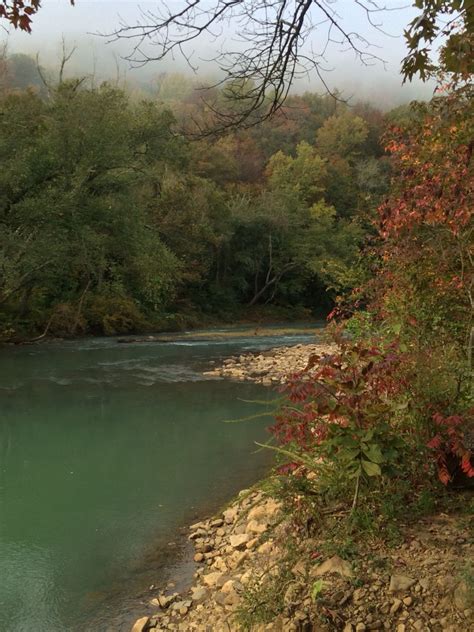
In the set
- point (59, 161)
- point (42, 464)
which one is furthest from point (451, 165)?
point (59, 161)

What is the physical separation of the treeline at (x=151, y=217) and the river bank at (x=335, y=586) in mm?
2424

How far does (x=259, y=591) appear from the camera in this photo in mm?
3193

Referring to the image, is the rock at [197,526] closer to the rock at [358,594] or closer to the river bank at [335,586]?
the river bank at [335,586]

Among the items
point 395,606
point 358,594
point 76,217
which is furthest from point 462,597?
point 76,217

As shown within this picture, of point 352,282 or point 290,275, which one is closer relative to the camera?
point 352,282

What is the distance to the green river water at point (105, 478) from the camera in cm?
421

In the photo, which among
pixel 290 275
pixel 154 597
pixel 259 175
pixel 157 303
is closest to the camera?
pixel 154 597

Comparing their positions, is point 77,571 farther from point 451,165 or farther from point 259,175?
point 259,175

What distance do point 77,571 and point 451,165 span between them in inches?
173

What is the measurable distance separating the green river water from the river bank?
497 mm

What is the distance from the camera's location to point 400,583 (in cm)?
284

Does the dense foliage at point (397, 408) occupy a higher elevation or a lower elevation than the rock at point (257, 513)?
higher

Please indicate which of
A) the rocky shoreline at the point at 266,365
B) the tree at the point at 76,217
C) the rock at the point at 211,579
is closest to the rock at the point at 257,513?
the rock at the point at 211,579

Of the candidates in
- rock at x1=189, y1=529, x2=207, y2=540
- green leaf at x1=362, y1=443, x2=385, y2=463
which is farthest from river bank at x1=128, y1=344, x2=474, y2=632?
rock at x1=189, y1=529, x2=207, y2=540
